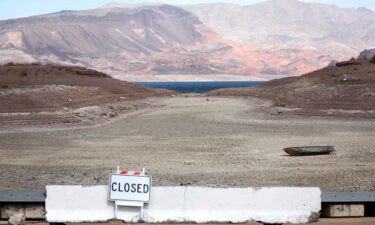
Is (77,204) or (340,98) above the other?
(340,98)

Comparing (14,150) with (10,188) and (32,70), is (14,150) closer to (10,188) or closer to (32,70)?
(10,188)

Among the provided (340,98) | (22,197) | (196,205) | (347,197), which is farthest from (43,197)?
(340,98)

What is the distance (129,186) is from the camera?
9.36 metres

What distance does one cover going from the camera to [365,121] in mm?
29344

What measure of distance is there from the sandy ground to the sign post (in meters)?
3.62

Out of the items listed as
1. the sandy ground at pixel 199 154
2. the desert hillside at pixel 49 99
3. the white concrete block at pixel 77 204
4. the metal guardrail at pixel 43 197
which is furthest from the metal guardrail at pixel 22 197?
the desert hillside at pixel 49 99

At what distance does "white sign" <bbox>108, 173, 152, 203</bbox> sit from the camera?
935 centimetres

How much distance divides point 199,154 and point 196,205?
359 inches

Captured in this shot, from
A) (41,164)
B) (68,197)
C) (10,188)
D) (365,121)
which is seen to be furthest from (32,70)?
(68,197)

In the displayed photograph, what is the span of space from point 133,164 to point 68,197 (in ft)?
22.3

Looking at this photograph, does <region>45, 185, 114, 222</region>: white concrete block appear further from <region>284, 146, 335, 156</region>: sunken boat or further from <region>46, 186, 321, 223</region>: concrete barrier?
<region>284, 146, 335, 156</region>: sunken boat

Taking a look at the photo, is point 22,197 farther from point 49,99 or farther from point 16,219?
point 49,99

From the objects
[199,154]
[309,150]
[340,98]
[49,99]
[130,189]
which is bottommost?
[130,189]

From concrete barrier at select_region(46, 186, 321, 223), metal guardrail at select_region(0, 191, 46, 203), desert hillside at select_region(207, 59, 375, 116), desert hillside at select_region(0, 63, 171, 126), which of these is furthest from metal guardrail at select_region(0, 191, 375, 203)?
desert hillside at select_region(207, 59, 375, 116)
